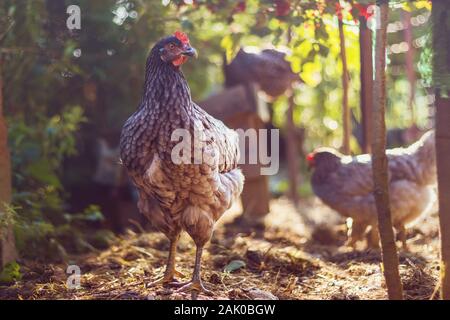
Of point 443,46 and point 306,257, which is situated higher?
point 443,46

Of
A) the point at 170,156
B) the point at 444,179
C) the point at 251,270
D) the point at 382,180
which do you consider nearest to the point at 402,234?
the point at 251,270

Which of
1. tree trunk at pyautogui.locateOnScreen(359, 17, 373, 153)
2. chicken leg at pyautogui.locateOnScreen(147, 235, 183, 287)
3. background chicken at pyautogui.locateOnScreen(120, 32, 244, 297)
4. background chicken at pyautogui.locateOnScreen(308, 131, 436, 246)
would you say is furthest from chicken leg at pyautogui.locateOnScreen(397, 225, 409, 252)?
chicken leg at pyautogui.locateOnScreen(147, 235, 183, 287)

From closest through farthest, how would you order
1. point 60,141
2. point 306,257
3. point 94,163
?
point 306,257, point 60,141, point 94,163

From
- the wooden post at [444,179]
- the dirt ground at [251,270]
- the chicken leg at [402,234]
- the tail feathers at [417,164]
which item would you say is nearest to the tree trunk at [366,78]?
the tail feathers at [417,164]

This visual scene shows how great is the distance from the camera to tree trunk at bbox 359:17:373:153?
4.06m

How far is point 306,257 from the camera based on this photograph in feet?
13.9

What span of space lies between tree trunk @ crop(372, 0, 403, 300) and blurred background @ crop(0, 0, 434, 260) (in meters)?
0.41

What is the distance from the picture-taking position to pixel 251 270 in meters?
3.98

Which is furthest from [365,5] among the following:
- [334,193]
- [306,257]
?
[334,193]

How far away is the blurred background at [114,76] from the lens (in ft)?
14.2

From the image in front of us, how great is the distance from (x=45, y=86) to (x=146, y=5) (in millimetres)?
1588

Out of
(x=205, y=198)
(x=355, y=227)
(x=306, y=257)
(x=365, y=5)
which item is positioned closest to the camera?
(x=205, y=198)

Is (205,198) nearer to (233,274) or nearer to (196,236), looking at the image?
(196,236)

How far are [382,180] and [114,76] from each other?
4493 mm
